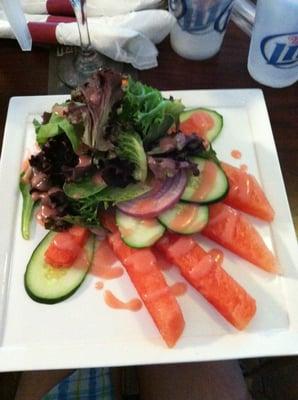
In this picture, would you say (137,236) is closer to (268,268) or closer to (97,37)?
(268,268)

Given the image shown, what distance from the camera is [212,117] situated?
1070 mm

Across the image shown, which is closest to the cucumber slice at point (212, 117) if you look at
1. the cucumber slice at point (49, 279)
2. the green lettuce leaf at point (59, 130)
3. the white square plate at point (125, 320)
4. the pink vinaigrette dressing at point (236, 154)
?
the pink vinaigrette dressing at point (236, 154)

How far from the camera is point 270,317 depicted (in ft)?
2.76

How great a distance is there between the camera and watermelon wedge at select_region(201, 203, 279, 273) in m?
0.89

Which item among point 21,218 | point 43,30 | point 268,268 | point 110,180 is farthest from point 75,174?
point 43,30

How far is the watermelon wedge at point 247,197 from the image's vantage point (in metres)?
0.94

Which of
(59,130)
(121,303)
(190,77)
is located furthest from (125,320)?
(190,77)

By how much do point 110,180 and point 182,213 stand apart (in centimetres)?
15

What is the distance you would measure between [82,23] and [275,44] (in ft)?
1.46

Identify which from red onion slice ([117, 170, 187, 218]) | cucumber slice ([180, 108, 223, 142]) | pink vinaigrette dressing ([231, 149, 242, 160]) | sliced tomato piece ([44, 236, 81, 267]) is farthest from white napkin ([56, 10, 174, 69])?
sliced tomato piece ([44, 236, 81, 267])

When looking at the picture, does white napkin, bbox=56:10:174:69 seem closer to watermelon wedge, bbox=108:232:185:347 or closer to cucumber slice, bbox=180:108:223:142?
cucumber slice, bbox=180:108:223:142

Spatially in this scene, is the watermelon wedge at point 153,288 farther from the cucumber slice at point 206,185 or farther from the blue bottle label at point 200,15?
the blue bottle label at point 200,15

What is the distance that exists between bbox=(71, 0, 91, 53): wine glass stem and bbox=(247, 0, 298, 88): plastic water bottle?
40 cm

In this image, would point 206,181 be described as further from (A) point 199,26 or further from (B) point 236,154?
(A) point 199,26
